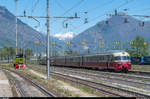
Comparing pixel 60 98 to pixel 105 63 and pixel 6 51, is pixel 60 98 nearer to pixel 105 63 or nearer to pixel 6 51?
pixel 105 63

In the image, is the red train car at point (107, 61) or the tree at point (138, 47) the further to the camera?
the tree at point (138, 47)

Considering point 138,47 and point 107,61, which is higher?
point 138,47

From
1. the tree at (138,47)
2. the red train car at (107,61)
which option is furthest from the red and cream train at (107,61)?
the tree at (138,47)

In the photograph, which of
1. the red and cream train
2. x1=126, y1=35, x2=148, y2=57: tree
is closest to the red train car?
the red and cream train

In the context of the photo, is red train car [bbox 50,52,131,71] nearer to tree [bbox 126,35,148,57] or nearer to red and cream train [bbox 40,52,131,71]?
red and cream train [bbox 40,52,131,71]

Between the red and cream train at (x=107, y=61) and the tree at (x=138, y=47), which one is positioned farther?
the tree at (x=138, y=47)

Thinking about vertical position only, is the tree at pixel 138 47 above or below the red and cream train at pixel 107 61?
above

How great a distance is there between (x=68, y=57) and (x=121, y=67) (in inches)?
1102

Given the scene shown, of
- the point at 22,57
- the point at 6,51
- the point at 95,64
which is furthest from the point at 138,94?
the point at 6,51

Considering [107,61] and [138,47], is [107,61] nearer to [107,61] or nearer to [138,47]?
[107,61]

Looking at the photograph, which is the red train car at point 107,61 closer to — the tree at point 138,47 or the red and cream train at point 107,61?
the red and cream train at point 107,61

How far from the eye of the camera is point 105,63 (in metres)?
40.0

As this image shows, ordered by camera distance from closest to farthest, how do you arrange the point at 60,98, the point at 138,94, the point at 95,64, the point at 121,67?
the point at 60,98, the point at 138,94, the point at 121,67, the point at 95,64

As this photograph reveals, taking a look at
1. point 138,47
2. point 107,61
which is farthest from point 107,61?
point 138,47
